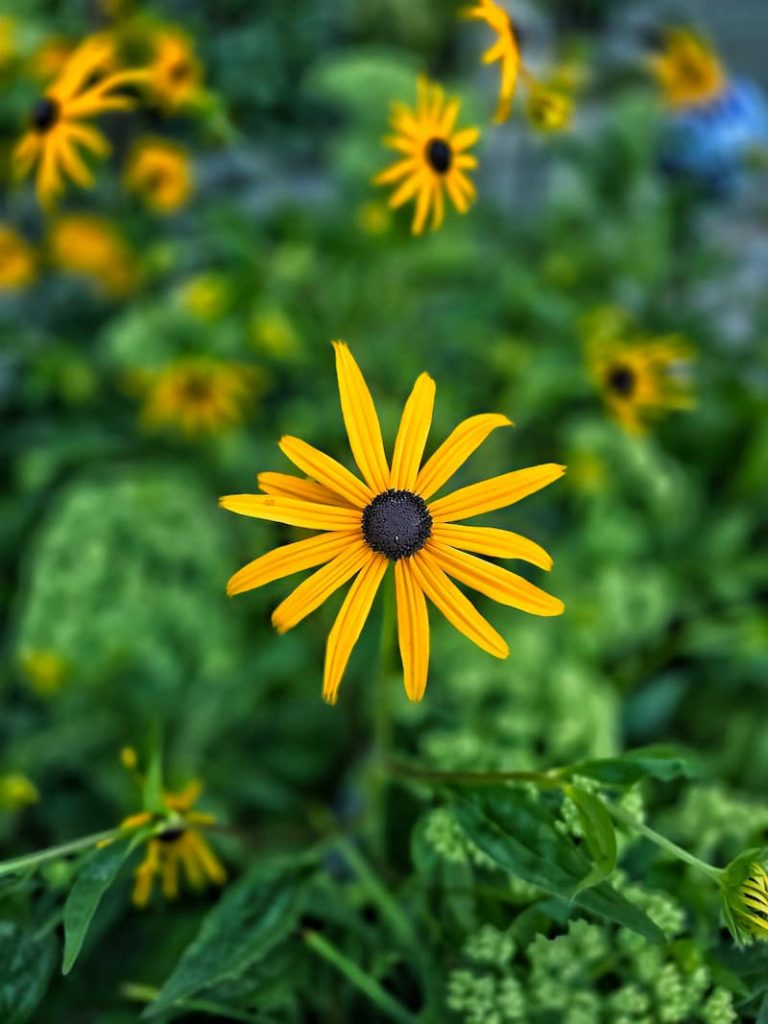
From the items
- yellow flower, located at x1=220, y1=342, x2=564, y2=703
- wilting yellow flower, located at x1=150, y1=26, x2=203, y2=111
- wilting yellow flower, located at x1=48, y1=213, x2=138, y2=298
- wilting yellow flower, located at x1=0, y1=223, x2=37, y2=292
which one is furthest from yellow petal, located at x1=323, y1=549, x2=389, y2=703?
wilting yellow flower, located at x1=48, y1=213, x2=138, y2=298

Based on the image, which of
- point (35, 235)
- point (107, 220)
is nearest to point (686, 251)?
point (107, 220)

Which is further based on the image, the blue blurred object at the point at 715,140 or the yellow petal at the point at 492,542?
the blue blurred object at the point at 715,140

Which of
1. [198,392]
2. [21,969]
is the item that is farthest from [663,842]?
[198,392]

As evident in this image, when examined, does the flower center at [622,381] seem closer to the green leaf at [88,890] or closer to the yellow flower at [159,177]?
the yellow flower at [159,177]

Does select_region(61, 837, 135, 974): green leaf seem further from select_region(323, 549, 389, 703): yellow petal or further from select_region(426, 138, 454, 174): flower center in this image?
select_region(426, 138, 454, 174): flower center

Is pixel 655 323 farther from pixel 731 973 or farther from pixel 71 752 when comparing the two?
pixel 731 973

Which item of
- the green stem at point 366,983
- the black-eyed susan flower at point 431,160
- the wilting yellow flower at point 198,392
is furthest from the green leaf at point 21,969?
the wilting yellow flower at point 198,392
